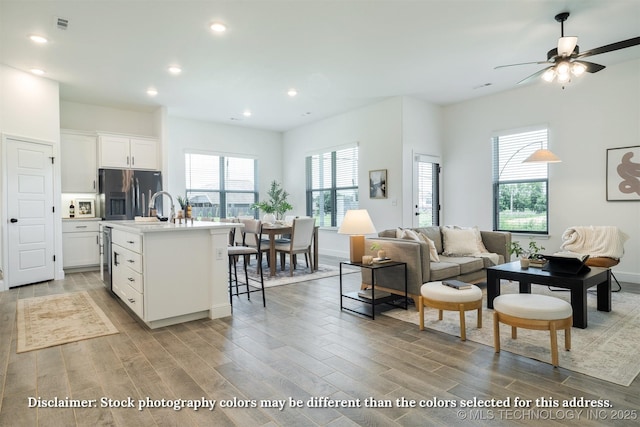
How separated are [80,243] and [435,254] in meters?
5.93

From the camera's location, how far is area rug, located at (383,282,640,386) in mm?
2432

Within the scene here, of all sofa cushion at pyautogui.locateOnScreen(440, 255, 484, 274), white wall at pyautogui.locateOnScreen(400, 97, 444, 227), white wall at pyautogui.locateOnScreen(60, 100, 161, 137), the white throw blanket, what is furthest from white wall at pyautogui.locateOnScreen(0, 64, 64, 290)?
the white throw blanket

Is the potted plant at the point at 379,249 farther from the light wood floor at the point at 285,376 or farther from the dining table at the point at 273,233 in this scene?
the dining table at the point at 273,233

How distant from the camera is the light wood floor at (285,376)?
6.28 ft

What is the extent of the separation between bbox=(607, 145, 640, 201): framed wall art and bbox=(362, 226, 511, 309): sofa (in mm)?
1746

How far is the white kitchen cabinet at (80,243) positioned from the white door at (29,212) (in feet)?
1.87

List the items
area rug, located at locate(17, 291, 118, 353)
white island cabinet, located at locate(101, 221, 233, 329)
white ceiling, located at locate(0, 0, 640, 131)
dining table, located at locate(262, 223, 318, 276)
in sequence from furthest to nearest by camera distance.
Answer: dining table, located at locate(262, 223, 318, 276)
white ceiling, located at locate(0, 0, 640, 131)
white island cabinet, located at locate(101, 221, 233, 329)
area rug, located at locate(17, 291, 118, 353)

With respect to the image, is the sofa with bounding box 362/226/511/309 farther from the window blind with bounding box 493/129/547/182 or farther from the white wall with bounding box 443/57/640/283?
the window blind with bounding box 493/129/547/182

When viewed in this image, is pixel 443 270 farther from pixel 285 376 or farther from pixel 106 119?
pixel 106 119

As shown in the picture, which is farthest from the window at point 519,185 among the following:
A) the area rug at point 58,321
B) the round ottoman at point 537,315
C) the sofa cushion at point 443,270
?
the area rug at point 58,321

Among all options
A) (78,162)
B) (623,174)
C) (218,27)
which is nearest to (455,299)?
(218,27)

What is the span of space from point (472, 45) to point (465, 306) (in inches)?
128

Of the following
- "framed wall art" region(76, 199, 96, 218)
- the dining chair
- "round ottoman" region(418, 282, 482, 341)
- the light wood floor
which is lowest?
the light wood floor

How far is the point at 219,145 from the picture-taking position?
27.8 feet
